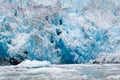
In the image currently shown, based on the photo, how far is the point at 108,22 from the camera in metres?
31.4

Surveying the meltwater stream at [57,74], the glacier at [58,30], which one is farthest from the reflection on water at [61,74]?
the glacier at [58,30]

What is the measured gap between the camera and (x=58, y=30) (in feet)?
96.9

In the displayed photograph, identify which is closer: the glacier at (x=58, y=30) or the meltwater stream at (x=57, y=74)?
the meltwater stream at (x=57, y=74)

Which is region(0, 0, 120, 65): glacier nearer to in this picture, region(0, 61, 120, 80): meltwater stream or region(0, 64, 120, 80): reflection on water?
region(0, 61, 120, 80): meltwater stream

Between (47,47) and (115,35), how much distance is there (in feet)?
20.4

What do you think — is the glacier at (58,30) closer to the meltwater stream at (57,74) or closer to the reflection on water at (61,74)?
Answer: the meltwater stream at (57,74)

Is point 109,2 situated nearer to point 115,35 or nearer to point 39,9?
point 115,35

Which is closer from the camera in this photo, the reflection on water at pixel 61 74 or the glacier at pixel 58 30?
the reflection on water at pixel 61 74

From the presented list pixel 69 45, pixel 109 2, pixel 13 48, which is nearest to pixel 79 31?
pixel 69 45

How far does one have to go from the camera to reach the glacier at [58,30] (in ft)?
90.8

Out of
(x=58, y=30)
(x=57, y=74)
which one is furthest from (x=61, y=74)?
(x=58, y=30)

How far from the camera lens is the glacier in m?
27.7

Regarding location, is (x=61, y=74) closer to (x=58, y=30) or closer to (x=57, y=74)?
(x=57, y=74)

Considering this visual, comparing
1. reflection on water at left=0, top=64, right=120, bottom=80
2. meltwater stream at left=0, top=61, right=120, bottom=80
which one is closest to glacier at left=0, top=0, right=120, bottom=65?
meltwater stream at left=0, top=61, right=120, bottom=80
